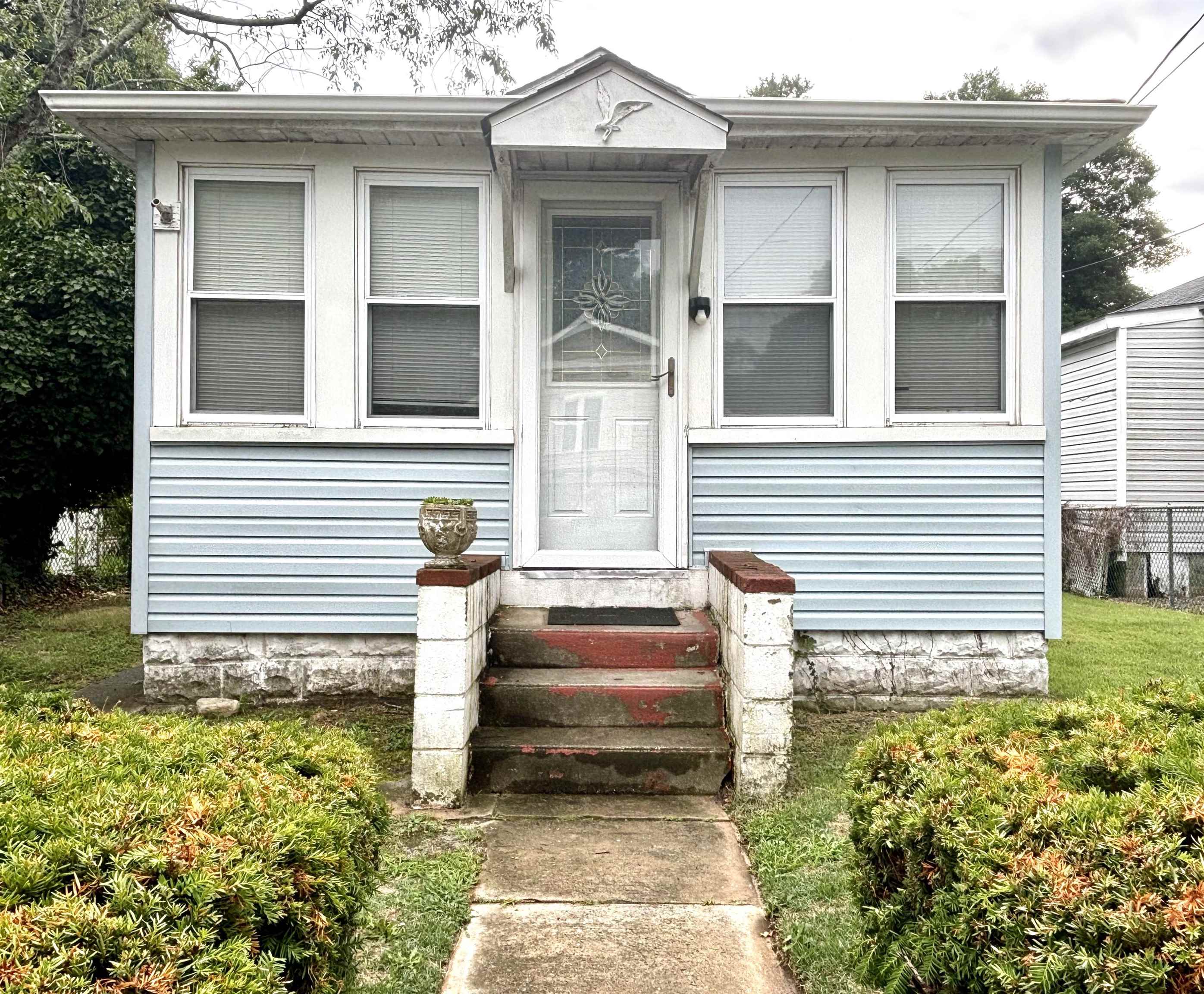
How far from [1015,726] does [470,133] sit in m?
4.73

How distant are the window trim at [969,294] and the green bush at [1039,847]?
11.5 feet

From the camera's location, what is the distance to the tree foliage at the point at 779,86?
31.1m

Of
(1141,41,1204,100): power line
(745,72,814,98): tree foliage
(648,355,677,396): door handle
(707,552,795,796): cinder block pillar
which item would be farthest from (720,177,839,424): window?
(745,72,814,98): tree foliage

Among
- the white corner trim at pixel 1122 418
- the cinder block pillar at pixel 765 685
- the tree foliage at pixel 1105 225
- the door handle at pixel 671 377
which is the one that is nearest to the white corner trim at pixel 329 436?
the door handle at pixel 671 377

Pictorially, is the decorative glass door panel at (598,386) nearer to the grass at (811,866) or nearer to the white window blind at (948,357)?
the white window blind at (948,357)

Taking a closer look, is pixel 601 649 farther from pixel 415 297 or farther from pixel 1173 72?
pixel 1173 72

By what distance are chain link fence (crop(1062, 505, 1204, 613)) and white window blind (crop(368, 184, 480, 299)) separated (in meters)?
10.3

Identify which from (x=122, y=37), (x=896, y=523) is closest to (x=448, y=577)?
(x=896, y=523)

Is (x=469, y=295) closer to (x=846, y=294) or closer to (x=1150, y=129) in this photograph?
(x=846, y=294)

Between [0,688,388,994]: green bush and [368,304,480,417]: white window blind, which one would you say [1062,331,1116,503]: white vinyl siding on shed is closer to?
[368,304,480,417]: white window blind

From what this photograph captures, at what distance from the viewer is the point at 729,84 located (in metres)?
29.5

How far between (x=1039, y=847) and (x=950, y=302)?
4.92 m

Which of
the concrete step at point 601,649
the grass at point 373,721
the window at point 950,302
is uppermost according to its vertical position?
the window at point 950,302

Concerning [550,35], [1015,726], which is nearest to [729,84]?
[550,35]
